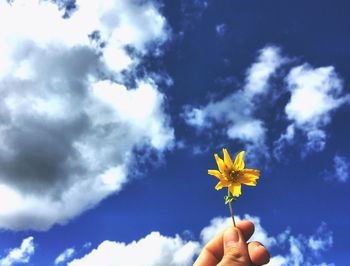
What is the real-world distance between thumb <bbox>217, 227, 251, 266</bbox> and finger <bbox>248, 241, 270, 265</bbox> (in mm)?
113

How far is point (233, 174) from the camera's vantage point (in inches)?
338

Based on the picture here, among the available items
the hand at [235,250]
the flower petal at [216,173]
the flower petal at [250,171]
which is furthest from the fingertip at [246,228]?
the flower petal at [250,171]

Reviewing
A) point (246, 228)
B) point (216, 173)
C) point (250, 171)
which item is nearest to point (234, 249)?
point (246, 228)

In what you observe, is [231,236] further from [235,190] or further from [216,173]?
[216,173]

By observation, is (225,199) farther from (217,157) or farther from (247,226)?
(217,157)

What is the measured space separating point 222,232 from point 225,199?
2.07ft

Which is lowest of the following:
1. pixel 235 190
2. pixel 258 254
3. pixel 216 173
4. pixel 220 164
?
pixel 258 254

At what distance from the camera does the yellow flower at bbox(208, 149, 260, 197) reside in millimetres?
8156

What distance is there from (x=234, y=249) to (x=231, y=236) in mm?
327

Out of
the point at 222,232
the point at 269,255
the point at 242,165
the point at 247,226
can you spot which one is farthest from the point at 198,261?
the point at 242,165

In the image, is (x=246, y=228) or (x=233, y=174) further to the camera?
(x=233, y=174)

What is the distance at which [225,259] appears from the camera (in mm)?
6234

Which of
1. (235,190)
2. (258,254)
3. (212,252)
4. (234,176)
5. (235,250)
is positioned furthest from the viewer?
(234,176)

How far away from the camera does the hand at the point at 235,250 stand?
20.1 feet
